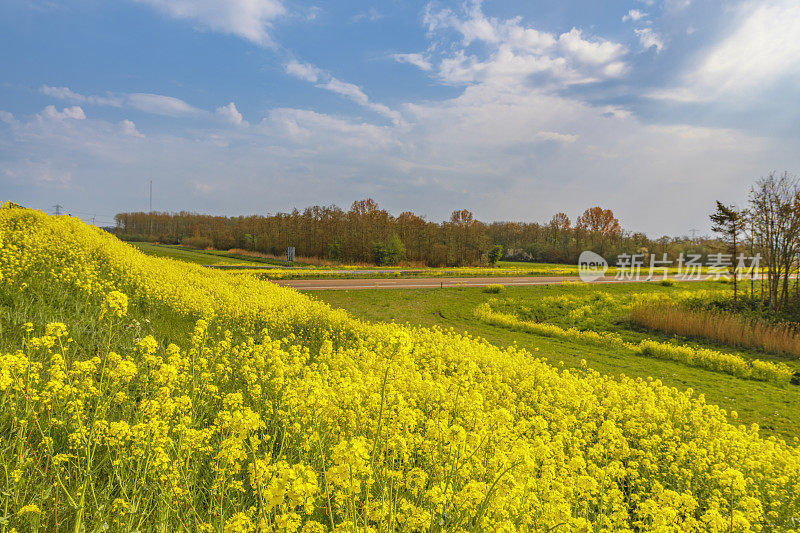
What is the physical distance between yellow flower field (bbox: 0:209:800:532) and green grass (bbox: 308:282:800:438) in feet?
7.95

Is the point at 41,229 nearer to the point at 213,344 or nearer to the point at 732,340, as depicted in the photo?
the point at 213,344

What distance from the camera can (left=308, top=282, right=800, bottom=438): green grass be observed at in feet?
29.6

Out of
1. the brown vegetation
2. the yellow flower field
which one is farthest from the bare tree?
the yellow flower field

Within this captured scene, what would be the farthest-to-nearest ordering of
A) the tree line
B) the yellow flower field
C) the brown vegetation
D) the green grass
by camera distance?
the tree line, the brown vegetation, the green grass, the yellow flower field

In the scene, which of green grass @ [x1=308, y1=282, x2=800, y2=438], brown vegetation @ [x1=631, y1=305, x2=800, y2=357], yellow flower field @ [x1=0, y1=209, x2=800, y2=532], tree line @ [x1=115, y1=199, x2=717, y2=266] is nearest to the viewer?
yellow flower field @ [x1=0, y1=209, x2=800, y2=532]

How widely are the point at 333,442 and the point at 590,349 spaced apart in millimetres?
12017

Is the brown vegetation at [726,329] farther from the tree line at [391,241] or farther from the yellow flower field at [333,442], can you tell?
the tree line at [391,241]

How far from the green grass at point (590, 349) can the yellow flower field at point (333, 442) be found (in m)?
2.42

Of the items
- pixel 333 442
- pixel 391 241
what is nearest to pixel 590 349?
pixel 333 442

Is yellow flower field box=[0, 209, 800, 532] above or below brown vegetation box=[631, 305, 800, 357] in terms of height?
above

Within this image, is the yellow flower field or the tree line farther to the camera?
the tree line

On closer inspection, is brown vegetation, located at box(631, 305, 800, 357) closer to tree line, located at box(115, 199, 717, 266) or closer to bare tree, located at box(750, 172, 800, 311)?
bare tree, located at box(750, 172, 800, 311)

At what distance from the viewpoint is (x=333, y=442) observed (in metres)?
4.24

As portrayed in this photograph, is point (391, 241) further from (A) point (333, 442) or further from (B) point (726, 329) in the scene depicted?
(A) point (333, 442)
